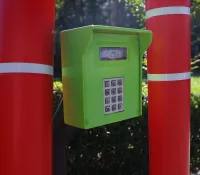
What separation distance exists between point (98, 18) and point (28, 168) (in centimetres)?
2729

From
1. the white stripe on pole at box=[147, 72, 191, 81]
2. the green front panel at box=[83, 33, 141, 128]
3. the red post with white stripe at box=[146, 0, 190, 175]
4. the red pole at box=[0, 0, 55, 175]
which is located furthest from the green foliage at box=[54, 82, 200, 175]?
the red pole at box=[0, 0, 55, 175]

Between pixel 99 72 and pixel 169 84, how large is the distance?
0.71 meters

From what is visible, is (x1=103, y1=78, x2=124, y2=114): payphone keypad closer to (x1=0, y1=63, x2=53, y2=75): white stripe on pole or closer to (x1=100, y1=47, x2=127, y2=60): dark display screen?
(x1=100, y1=47, x2=127, y2=60): dark display screen

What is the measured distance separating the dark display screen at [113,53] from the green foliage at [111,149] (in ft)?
4.14

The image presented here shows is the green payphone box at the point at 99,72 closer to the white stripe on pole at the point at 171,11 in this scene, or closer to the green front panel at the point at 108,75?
the green front panel at the point at 108,75

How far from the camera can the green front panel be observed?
1765mm

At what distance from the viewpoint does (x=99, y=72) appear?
1804mm

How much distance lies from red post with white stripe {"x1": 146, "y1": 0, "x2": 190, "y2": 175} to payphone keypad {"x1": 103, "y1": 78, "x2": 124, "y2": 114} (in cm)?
52

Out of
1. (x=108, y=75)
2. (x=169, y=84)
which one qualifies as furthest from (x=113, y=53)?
(x=169, y=84)

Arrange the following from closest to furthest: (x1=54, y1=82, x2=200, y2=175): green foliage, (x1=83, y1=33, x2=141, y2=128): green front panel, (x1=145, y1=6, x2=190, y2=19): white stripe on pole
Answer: (x1=83, y1=33, x2=141, y2=128): green front panel, (x1=145, y1=6, x2=190, y2=19): white stripe on pole, (x1=54, y1=82, x2=200, y2=175): green foliage

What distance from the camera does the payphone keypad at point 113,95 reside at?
6.13 feet

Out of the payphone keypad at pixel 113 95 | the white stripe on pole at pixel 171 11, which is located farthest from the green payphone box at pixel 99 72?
the white stripe on pole at pixel 171 11

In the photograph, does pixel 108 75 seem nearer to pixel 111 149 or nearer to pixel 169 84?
pixel 169 84

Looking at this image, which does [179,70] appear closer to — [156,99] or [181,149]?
[156,99]
